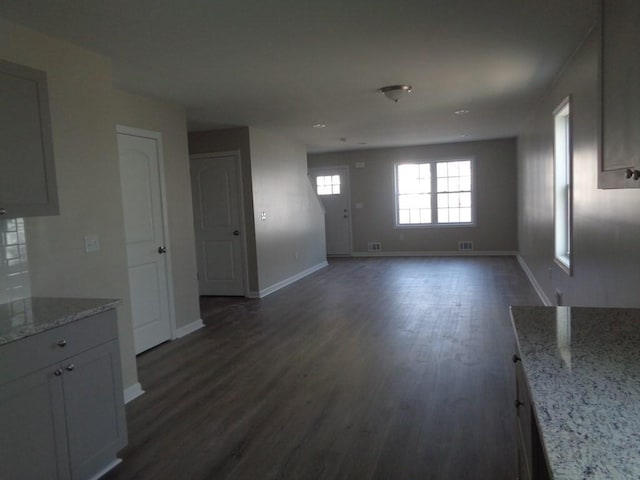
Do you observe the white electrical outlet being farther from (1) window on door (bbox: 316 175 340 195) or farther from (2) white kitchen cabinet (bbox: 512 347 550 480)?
(1) window on door (bbox: 316 175 340 195)

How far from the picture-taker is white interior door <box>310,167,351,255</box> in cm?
1045

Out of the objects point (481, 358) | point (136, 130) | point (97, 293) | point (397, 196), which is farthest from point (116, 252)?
point (397, 196)

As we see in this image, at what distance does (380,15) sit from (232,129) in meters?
3.92

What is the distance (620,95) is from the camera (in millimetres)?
1402

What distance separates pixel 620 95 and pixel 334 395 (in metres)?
2.44

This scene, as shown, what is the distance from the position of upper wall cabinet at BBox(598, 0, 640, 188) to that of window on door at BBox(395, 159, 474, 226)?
8341 mm

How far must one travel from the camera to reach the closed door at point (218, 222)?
6.47m

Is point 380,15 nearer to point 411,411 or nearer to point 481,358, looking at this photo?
point 411,411

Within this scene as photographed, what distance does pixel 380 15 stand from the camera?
2.75 metres

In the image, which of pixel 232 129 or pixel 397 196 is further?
pixel 397 196

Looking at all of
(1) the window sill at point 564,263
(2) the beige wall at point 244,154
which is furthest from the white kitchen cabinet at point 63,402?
(2) the beige wall at point 244,154

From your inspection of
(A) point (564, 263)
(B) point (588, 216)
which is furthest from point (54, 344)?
(A) point (564, 263)

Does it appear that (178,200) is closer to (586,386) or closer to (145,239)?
(145,239)

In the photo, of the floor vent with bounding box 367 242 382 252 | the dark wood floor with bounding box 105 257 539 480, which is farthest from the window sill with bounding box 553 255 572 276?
the floor vent with bounding box 367 242 382 252
